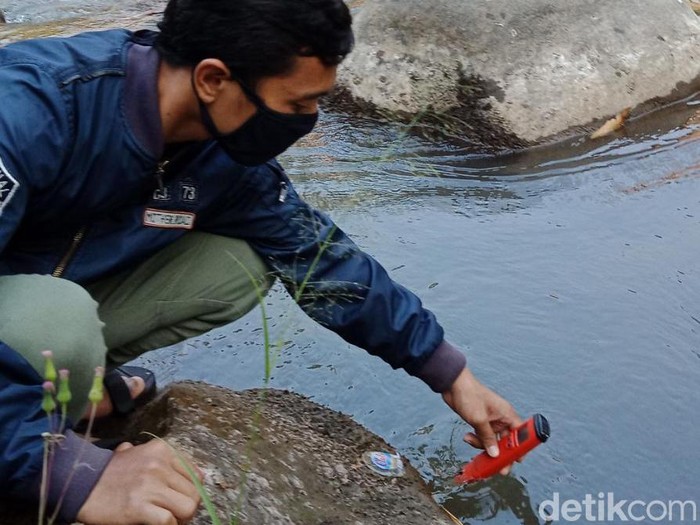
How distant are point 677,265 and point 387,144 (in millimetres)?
1962

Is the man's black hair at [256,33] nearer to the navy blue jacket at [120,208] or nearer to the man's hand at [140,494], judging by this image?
the navy blue jacket at [120,208]

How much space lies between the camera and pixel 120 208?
2293 mm

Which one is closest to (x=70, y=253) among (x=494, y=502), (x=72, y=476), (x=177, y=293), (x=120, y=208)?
(x=120, y=208)

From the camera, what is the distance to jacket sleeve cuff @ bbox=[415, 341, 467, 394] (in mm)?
2521

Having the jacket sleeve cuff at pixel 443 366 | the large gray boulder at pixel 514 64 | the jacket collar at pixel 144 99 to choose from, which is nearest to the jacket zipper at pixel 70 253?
the jacket collar at pixel 144 99

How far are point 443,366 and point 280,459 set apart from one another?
50 cm

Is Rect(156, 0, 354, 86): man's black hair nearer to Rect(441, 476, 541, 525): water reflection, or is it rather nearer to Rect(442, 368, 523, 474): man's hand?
Rect(442, 368, 523, 474): man's hand

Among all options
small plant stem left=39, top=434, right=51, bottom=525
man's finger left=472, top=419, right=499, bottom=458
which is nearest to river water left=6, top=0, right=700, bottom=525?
man's finger left=472, top=419, right=499, bottom=458

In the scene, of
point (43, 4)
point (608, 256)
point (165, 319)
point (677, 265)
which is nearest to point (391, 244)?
point (608, 256)

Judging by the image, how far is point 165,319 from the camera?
257 centimetres

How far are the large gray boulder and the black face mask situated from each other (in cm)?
301

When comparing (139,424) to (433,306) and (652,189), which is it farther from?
(652,189)

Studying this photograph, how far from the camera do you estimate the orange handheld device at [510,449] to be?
2.31 metres
